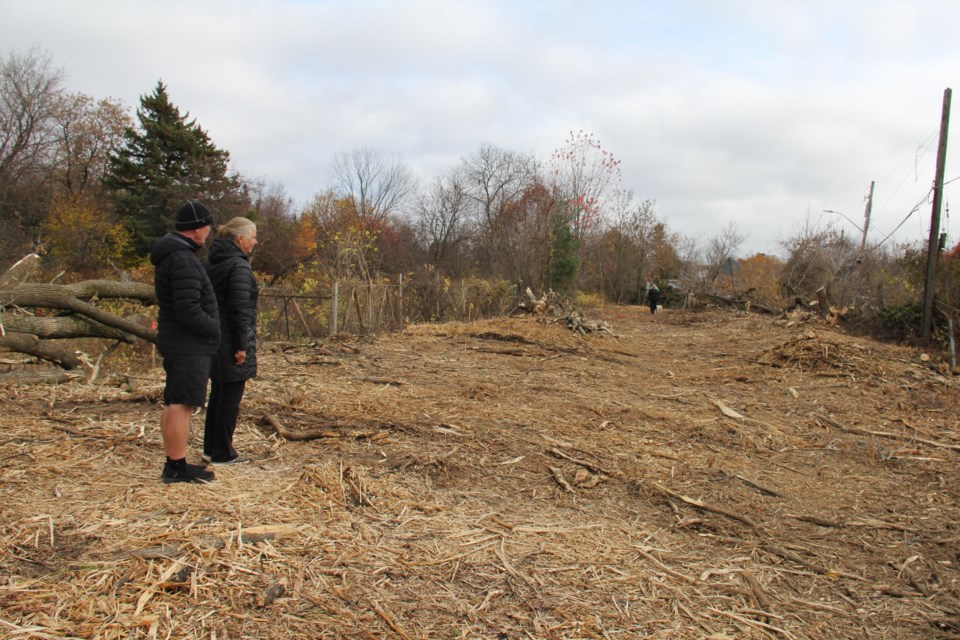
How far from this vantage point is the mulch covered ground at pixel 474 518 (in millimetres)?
2373

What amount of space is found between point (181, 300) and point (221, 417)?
899mm

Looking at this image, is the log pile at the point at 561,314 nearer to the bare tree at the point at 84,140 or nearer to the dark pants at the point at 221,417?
the dark pants at the point at 221,417

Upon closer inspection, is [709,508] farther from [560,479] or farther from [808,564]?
[560,479]

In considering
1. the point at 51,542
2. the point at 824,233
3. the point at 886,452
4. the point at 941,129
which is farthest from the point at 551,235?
the point at 51,542

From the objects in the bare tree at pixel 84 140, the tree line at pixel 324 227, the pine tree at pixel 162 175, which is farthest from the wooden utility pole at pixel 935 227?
the bare tree at pixel 84 140

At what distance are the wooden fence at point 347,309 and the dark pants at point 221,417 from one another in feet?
27.1

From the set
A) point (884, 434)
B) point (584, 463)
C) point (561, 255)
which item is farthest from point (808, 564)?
point (561, 255)

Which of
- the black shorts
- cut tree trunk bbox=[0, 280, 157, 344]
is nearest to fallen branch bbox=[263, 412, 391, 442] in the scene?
the black shorts

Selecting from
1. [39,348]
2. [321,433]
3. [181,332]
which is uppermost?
[181,332]

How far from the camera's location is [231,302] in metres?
3.64

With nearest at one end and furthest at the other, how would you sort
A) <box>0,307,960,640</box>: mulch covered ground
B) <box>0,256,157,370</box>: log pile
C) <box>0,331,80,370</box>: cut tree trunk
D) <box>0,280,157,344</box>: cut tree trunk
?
<box>0,307,960,640</box>: mulch covered ground → <box>0,331,80,370</box>: cut tree trunk → <box>0,256,157,370</box>: log pile → <box>0,280,157,344</box>: cut tree trunk

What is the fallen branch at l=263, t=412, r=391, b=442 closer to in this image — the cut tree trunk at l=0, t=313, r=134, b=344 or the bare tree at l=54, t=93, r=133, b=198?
the cut tree trunk at l=0, t=313, r=134, b=344

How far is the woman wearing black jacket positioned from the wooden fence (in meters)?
8.38

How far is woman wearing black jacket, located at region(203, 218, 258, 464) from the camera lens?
3.65 metres
